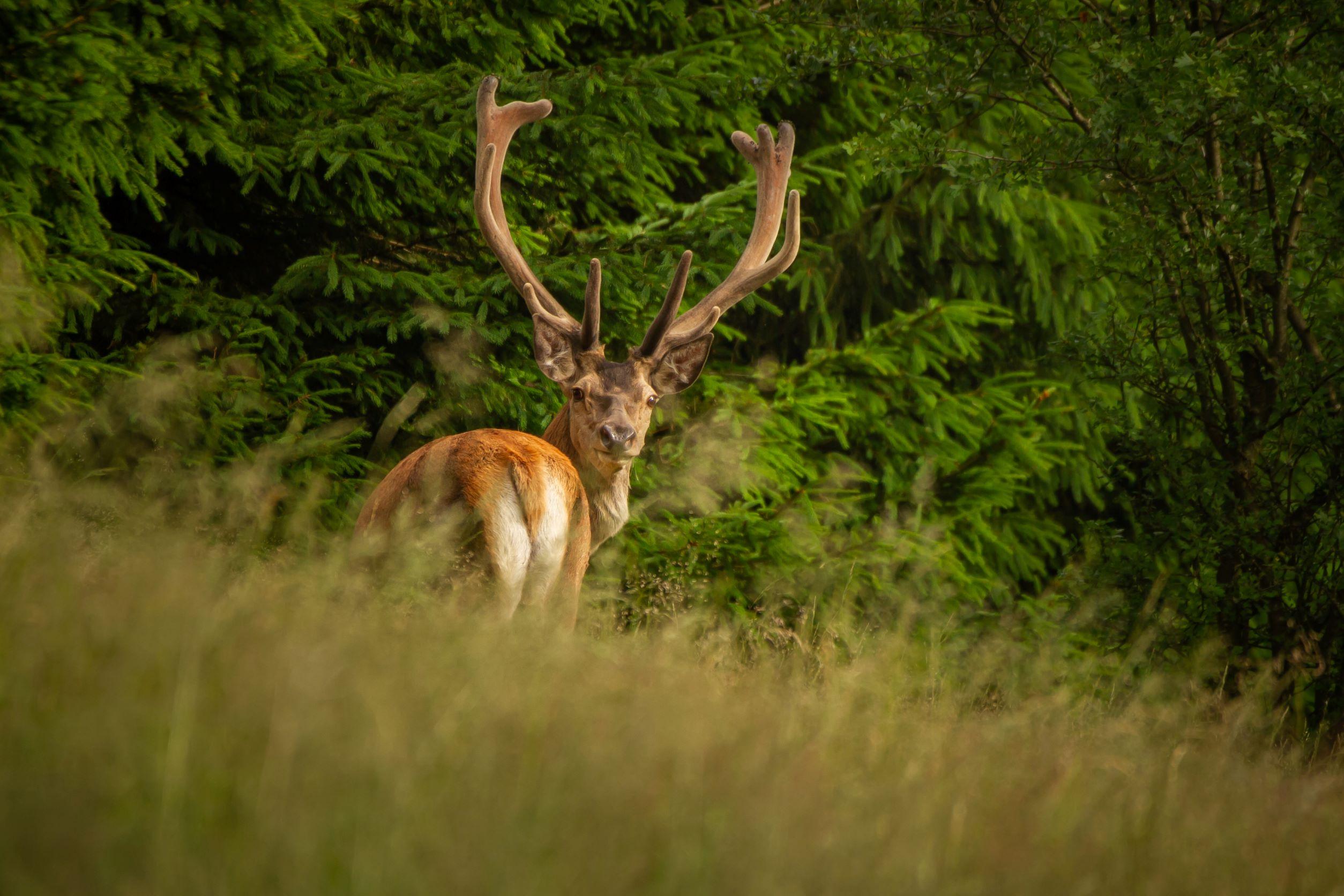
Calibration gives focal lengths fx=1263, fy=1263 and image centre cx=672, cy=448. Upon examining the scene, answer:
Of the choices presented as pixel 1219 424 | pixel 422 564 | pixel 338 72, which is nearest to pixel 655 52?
pixel 338 72

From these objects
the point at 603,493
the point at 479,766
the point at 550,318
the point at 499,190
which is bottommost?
the point at 603,493

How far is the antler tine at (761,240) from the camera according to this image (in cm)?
606

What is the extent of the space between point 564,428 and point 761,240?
1.52 meters

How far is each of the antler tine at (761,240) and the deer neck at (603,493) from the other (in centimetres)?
70

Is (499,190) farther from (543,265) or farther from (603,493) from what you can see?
(603,493)

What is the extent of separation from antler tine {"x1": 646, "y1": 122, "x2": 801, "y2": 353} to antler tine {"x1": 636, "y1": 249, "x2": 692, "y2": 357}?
0.15m

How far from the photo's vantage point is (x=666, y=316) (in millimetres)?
5645

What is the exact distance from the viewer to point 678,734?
218 cm

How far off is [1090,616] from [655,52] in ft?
18.3

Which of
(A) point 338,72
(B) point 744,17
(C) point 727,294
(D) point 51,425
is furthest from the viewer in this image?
(B) point 744,17

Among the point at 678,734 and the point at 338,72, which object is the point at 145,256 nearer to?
the point at 338,72

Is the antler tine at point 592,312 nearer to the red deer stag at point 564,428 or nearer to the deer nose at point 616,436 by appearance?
the red deer stag at point 564,428

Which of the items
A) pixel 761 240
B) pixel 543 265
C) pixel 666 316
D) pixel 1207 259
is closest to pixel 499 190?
pixel 543 265

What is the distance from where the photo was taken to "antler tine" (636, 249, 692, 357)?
18.2 feet
